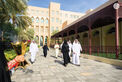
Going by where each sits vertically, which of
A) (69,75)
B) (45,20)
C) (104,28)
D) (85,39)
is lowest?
(69,75)

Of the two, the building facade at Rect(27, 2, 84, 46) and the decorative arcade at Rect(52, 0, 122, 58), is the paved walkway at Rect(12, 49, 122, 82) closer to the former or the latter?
the decorative arcade at Rect(52, 0, 122, 58)

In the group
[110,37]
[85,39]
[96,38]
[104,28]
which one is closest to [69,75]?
[110,37]

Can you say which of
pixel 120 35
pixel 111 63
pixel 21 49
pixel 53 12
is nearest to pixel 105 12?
pixel 111 63

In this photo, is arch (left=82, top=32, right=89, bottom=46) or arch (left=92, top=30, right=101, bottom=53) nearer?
arch (left=92, top=30, right=101, bottom=53)

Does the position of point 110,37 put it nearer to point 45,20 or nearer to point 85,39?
point 85,39

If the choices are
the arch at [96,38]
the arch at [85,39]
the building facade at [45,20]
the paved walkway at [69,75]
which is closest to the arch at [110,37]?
the arch at [96,38]

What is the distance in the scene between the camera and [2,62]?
2.05 metres

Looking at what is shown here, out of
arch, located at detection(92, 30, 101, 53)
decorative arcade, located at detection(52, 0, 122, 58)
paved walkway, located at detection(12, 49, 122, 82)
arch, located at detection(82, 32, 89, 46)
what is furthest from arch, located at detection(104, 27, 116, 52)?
paved walkway, located at detection(12, 49, 122, 82)

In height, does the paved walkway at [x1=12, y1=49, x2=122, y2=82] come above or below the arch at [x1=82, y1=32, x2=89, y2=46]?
below

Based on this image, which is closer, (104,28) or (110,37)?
(110,37)

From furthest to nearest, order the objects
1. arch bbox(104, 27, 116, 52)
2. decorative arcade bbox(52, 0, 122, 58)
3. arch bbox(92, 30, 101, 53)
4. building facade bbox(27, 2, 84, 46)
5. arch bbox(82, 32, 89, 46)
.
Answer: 1. building facade bbox(27, 2, 84, 46)
2. arch bbox(82, 32, 89, 46)
3. arch bbox(92, 30, 101, 53)
4. arch bbox(104, 27, 116, 52)
5. decorative arcade bbox(52, 0, 122, 58)

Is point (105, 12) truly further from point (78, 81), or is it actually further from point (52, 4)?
point (52, 4)

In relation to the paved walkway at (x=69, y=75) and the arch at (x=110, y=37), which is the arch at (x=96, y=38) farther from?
the paved walkway at (x=69, y=75)

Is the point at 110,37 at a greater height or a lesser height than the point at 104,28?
lesser
